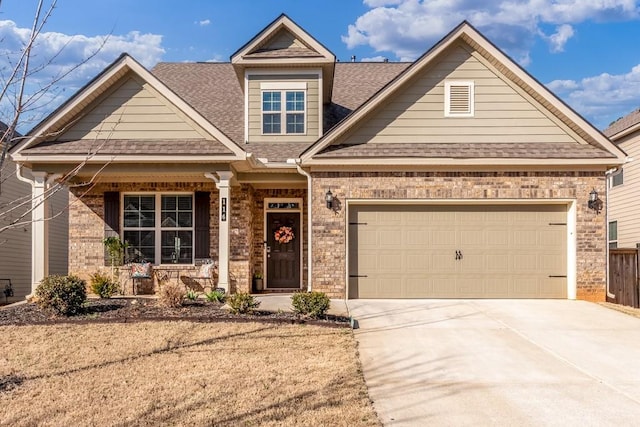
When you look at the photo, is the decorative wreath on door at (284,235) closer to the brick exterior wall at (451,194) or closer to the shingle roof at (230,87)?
the brick exterior wall at (451,194)

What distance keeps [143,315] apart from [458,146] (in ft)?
24.5

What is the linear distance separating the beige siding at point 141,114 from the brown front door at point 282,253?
10.6 ft

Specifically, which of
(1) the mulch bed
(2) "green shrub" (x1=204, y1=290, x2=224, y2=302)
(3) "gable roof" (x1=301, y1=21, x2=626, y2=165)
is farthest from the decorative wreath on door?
(1) the mulch bed

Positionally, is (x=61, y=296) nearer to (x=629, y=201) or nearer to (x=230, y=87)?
(x=230, y=87)

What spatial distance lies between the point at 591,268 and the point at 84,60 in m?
11.0

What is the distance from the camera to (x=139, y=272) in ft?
43.0

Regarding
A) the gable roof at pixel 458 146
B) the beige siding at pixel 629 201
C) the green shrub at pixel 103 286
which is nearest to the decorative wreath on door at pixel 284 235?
the gable roof at pixel 458 146

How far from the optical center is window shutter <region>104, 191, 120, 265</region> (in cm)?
1383

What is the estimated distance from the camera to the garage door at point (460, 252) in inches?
492

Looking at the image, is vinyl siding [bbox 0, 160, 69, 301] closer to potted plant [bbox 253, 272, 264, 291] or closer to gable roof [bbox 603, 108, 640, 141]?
potted plant [bbox 253, 272, 264, 291]

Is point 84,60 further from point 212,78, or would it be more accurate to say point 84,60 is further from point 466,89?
point 212,78

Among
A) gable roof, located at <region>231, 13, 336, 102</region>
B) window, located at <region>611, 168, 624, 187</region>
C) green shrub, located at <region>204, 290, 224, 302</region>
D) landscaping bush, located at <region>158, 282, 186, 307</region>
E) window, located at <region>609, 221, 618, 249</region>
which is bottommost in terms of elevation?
green shrub, located at <region>204, 290, 224, 302</region>

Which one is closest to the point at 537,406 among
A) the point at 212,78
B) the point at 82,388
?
the point at 82,388

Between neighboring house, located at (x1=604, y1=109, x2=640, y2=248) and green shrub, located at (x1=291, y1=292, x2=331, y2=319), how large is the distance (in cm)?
1253
